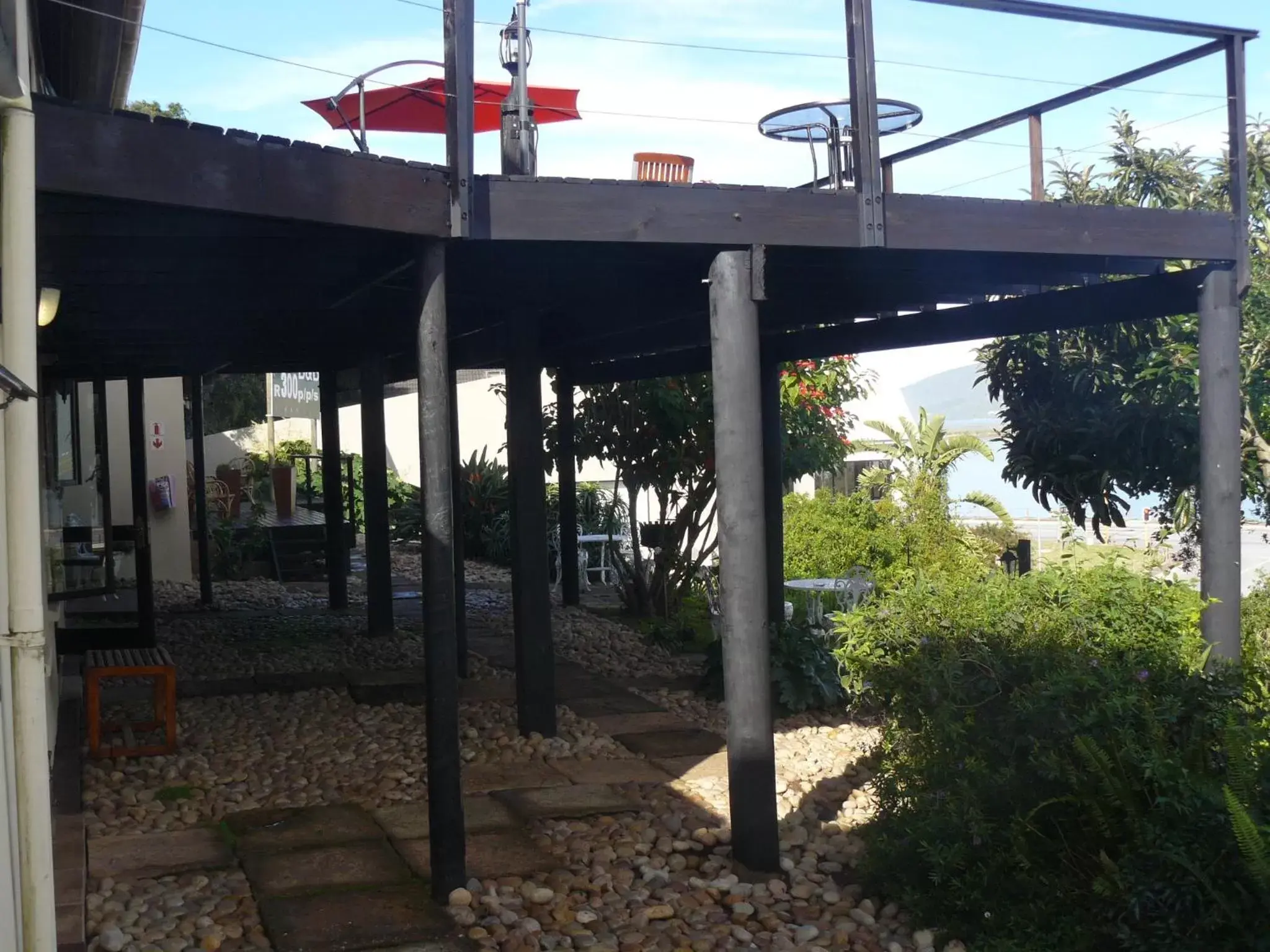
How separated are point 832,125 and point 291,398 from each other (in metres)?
17.4

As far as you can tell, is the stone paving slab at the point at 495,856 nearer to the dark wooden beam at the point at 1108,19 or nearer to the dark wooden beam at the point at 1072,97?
the dark wooden beam at the point at 1072,97

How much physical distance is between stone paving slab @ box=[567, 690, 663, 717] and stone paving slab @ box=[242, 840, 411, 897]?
8.77 feet

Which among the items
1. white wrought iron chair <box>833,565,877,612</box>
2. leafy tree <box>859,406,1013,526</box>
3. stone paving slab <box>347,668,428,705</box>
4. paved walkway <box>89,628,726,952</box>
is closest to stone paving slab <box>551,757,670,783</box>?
paved walkway <box>89,628,726,952</box>

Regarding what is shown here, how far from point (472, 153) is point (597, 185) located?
1.59 feet

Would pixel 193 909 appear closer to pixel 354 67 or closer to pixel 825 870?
pixel 825 870

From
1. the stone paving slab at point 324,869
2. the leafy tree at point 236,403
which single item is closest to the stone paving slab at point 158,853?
the stone paving slab at point 324,869

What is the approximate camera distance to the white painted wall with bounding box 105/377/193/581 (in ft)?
40.6

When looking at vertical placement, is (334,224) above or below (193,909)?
above

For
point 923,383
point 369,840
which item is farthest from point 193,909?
point 923,383

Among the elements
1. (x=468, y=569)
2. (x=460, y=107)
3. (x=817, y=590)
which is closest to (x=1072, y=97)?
(x=460, y=107)

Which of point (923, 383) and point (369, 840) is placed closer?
point (369, 840)

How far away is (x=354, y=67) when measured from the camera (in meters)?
5.49

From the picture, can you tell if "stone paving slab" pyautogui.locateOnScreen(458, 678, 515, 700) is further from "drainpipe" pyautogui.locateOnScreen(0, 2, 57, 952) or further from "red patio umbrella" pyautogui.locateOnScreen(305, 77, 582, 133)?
"drainpipe" pyautogui.locateOnScreen(0, 2, 57, 952)

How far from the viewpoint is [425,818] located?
5.23 m
